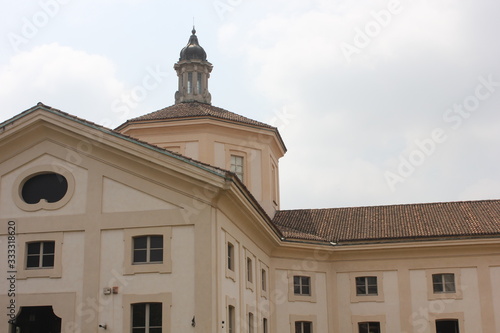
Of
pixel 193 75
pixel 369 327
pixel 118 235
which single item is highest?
pixel 193 75

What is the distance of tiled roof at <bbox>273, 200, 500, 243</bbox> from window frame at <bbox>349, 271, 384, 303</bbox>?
5.72 ft

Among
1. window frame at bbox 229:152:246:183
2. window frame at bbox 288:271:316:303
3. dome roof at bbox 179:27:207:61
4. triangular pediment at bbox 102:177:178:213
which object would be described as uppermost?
dome roof at bbox 179:27:207:61

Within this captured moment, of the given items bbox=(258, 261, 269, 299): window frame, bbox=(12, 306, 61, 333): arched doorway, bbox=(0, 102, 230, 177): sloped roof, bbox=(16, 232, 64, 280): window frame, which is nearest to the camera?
bbox=(0, 102, 230, 177): sloped roof

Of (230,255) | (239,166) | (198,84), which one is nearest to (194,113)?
(239,166)

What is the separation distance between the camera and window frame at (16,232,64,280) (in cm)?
2272

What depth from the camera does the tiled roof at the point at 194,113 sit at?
1372 inches

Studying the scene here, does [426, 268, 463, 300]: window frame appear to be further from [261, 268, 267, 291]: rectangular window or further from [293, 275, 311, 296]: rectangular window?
[261, 268, 267, 291]: rectangular window

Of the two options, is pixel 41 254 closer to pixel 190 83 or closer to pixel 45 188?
pixel 45 188

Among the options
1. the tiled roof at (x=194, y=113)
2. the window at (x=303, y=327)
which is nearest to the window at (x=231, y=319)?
the window at (x=303, y=327)

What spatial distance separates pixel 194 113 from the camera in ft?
115

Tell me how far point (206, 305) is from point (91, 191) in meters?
5.58

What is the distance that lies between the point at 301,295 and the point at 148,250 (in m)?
13.3

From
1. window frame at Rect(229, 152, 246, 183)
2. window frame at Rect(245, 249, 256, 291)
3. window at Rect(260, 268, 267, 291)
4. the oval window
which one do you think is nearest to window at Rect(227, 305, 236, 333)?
window frame at Rect(245, 249, 256, 291)

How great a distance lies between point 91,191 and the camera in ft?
76.2
